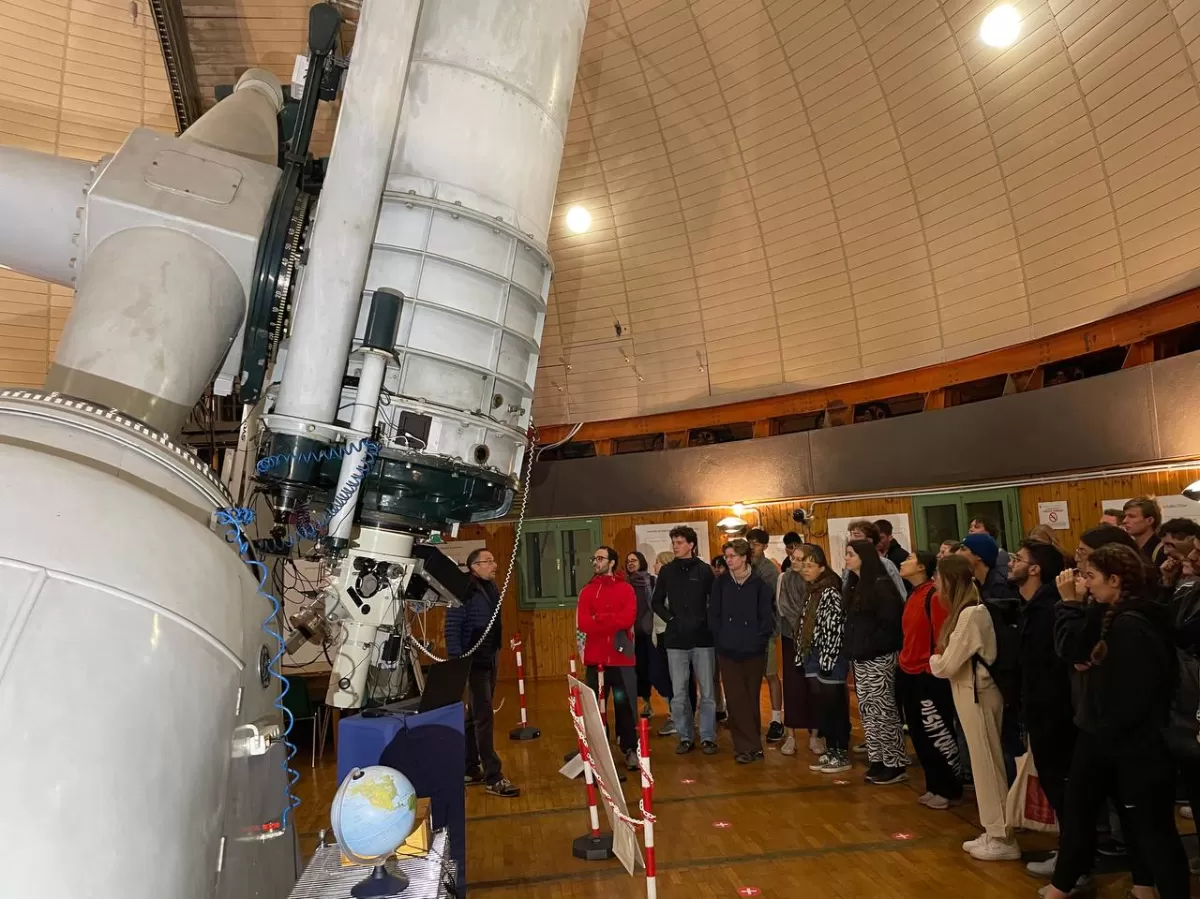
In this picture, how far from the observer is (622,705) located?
23.1 ft

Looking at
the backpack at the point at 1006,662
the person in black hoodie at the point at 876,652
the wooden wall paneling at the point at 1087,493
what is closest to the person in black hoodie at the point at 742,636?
the person in black hoodie at the point at 876,652

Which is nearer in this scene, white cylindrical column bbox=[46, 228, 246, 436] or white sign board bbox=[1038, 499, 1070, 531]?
white cylindrical column bbox=[46, 228, 246, 436]

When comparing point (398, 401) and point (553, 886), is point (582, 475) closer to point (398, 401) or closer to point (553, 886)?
point (553, 886)

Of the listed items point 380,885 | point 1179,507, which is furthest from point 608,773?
point 1179,507

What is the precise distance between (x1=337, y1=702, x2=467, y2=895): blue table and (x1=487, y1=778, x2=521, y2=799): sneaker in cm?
194

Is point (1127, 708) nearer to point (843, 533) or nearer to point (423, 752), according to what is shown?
point (423, 752)

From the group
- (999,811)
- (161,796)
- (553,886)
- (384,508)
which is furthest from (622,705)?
(161,796)

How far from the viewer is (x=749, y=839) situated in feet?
16.9

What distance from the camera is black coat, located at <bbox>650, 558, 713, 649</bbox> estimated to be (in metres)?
7.11

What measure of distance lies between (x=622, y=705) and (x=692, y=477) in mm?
5400

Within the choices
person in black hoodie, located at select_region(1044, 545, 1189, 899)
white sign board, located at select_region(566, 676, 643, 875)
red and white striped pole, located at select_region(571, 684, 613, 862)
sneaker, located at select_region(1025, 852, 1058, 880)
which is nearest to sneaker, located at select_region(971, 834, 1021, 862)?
sneaker, located at select_region(1025, 852, 1058, 880)

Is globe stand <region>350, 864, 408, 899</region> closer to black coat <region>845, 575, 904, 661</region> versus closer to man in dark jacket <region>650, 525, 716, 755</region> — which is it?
black coat <region>845, 575, 904, 661</region>

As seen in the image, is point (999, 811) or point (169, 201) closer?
point (169, 201)

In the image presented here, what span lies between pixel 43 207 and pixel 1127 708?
180 inches
